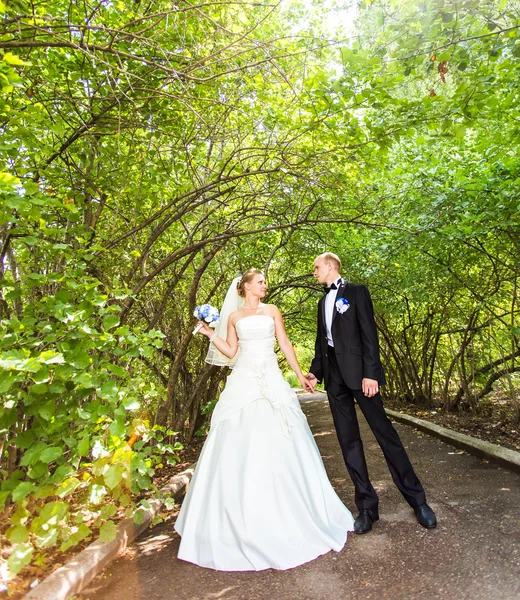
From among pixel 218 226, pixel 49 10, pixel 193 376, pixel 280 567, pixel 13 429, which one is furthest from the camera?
pixel 193 376

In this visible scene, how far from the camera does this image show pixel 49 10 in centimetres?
507

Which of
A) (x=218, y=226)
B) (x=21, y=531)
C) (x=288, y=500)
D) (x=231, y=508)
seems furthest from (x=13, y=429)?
(x=218, y=226)

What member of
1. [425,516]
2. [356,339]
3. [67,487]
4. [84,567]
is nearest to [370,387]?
[356,339]

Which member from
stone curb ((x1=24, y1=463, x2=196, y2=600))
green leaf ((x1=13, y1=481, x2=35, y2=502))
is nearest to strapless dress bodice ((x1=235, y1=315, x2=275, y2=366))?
stone curb ((x1=24, y1=463, x2=196, y2=600))

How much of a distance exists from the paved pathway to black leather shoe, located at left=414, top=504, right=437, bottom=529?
2.6 inches

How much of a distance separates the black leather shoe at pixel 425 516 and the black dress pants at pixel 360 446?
40 mm

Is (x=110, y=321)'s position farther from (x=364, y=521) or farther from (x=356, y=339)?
(x=364, y=521)

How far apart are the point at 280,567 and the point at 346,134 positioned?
4450mm

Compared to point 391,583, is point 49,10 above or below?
above

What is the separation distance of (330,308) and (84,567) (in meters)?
2.85

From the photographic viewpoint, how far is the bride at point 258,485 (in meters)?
3.36

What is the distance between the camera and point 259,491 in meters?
3.58

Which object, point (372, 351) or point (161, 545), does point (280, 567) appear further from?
point (372, 351)

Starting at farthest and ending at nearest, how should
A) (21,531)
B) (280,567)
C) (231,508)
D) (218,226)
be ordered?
1. (218,226)
2. (231,508)
3. (280,567)
4. (21,531)
